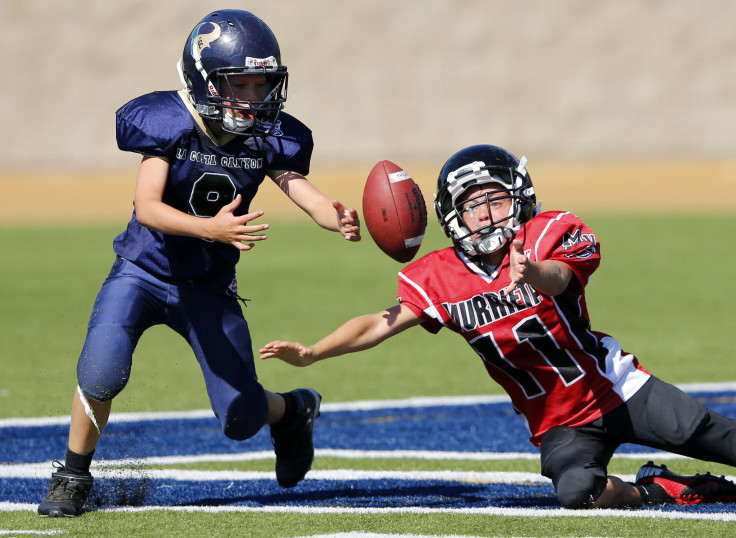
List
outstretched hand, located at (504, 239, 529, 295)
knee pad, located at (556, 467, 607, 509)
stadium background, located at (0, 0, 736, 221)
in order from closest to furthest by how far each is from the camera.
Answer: outstretched hand, located at (504, 239, 529, 295), knee pad, located at (556, 467, 607, 509), stadium background, located at (0, 0, 736, 221)

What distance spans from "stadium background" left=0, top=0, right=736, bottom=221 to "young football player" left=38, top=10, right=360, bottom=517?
87.8 ft

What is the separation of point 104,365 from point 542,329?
1483 millimetres

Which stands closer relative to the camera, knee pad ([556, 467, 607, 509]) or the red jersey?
knee pad ([556, 467, 607, 509])

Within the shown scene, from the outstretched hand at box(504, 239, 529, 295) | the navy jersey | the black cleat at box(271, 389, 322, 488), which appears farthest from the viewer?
the black cleat at box(271, 389, 322, 488)

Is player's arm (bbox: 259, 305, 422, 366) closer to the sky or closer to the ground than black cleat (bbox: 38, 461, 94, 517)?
closer to the sky

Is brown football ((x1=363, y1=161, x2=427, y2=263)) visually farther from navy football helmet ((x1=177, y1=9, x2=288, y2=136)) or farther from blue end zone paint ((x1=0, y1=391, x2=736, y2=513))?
blue end zone paint ((x1=0, y1=391, x2=736, y2=513))

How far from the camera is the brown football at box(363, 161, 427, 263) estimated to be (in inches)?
151

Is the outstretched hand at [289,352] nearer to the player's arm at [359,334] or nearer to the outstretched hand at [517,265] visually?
the player's arm at [359,334]

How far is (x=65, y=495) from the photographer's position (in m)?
3.68

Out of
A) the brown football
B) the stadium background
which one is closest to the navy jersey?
the brown football

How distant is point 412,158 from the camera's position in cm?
3155

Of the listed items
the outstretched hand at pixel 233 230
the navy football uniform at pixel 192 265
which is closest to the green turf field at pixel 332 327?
the navy football uniform at pixel 192 265

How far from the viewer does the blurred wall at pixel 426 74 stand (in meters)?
31.7

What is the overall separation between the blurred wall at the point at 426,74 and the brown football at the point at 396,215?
90.4 feet
